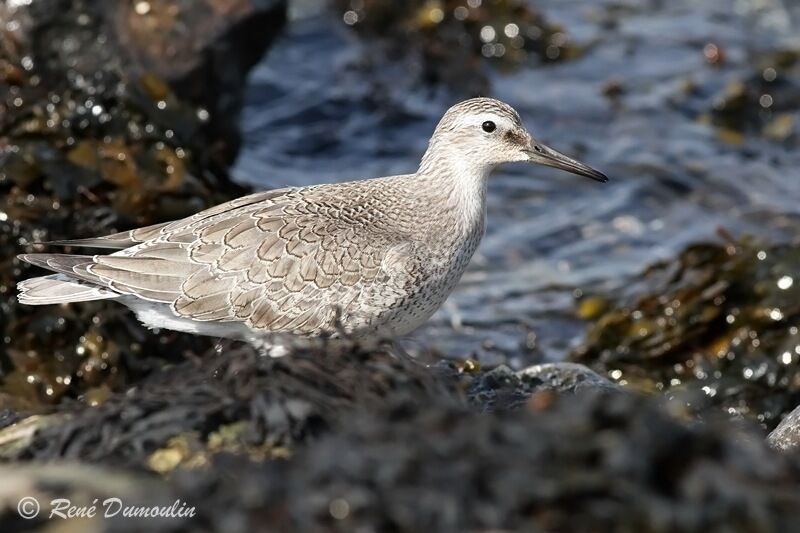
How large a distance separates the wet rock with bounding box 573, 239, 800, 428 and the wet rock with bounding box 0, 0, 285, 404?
247cm

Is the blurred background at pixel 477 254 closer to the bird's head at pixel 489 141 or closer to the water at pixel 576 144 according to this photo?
the water at pixel 576 144

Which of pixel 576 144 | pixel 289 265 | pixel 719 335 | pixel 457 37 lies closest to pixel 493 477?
pixel 289 265

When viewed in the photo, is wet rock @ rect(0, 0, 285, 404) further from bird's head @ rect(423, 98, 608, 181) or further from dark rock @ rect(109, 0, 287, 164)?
bird's head @ rect(423, 98, 608, 181)

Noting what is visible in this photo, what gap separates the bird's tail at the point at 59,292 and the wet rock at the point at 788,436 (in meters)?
2.99

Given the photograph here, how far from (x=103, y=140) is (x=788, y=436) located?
4383 mm

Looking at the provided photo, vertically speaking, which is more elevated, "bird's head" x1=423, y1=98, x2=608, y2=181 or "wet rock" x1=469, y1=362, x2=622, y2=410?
"bird's head" x1=423, y1=98, x2=608, y2=181

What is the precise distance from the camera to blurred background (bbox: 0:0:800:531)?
3.01 meters

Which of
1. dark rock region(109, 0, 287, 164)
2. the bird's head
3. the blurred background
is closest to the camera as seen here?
the blurred background

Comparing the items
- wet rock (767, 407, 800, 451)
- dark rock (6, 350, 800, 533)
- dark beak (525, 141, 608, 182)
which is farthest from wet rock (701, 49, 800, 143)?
dark rock (6, 350, 800, 533)

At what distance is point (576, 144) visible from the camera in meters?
9.87

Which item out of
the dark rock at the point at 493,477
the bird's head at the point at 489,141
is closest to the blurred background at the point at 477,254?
the dark rock at the point at 493,477

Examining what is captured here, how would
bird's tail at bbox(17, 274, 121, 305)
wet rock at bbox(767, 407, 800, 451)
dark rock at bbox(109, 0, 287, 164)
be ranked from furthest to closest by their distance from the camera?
dark rock at bbox(109, 0, 287, 164)
bird's tail at bbox(17, 274, 121, 305)
wet rock at bbox(767, 407, 800, 451)

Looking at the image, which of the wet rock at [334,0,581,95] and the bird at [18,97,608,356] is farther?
the wet rock at [334,0,581,95]

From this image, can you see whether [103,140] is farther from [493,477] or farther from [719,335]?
[493,477]
